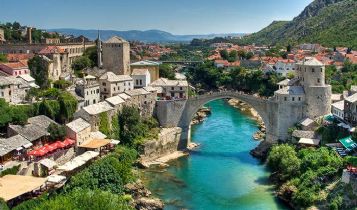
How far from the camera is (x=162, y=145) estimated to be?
44.0 m

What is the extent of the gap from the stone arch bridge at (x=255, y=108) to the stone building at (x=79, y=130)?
33.4 ft

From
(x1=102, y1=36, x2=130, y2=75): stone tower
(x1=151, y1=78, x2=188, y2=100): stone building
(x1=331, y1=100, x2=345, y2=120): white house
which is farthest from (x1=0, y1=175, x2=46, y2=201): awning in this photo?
(x1=102, y1=36, x2=130, y2=75): stone tower

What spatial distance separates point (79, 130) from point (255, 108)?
16916mm

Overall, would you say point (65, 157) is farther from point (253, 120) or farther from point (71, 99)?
point (253, 120)

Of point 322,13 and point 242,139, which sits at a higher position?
point 322,13

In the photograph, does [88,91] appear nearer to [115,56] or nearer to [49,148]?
[115,56]

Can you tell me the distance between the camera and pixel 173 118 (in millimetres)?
47188

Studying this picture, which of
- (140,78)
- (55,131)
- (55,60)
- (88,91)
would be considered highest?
(55,60)

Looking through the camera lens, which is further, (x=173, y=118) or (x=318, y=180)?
(x=173, y=118)

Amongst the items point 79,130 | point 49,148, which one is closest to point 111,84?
point 79,130

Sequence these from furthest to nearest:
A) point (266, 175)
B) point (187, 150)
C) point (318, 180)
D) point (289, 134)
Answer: point (187, 150)
point (289, 134)
point (266, 175)
point (318, 180)

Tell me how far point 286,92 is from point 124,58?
1822 centimetres

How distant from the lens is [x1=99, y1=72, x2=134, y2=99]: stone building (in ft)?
154

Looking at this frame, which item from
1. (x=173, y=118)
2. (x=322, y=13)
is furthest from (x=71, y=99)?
(x=322, y=13)
